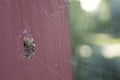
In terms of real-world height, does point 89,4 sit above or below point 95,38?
above

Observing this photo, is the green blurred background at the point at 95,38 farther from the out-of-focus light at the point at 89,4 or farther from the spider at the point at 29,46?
the spider at the point at 29,46

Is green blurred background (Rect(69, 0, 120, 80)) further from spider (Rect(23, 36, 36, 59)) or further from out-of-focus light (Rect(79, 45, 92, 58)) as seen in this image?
spider (Rect(23, 36, 36, 59))

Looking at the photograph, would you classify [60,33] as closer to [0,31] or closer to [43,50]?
[43,50]

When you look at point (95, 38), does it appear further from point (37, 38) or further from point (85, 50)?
point (37, 38)

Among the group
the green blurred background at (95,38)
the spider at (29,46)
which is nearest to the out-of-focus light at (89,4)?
the green blurred background at (95,38)

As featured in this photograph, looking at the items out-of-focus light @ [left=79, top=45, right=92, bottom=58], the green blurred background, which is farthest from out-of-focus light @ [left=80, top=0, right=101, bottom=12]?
out-of-focus light @ [left=79, top=45, right=92, bottom=58]

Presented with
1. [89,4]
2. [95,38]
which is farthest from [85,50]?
[89,4]
